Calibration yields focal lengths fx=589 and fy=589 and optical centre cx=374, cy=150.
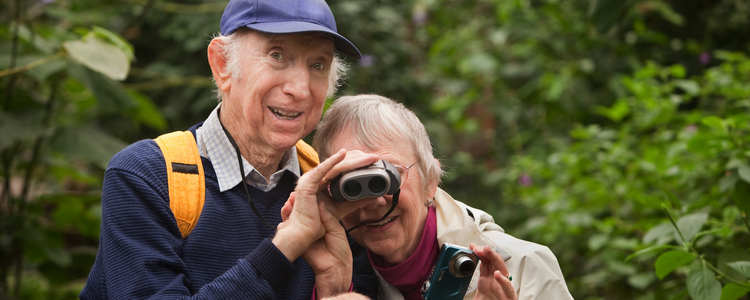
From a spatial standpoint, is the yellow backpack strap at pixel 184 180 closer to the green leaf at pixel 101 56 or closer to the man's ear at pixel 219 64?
the man's ear at pixel 219 64

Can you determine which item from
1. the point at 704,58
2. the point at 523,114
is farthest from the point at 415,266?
the point at 523,114

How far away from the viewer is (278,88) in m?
1.51

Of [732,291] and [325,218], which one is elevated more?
[325,218]

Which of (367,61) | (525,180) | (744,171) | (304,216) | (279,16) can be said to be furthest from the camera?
(367,61)

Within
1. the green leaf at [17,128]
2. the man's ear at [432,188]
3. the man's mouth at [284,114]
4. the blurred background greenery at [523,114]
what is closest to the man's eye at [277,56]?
the man's mouth at [284,114]

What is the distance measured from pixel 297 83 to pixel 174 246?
0.49 meters

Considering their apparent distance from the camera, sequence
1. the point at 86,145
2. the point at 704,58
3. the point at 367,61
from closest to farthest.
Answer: the point at 86,145 < the point at 704,58 < the point at 367,61

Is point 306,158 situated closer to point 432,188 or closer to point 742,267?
point 432,188

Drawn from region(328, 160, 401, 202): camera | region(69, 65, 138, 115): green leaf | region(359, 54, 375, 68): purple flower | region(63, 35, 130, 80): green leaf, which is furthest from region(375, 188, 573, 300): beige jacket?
region(359, 54, 375, 68): purple flower

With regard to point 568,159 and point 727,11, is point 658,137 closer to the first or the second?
point 568,159

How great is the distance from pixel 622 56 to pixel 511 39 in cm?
109

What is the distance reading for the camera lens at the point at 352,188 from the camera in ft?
4.50

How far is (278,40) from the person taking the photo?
4.83 ft

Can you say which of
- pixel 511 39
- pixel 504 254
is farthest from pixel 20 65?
pixel 511 39
